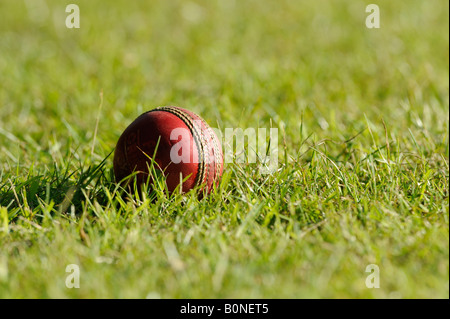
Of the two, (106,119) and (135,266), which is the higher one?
(106,119)

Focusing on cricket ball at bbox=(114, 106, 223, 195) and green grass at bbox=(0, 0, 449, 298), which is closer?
green grass at bbox=(0, 0, 449, 298)

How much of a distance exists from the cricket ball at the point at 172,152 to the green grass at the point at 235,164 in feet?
0.33

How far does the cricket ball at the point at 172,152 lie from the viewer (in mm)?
2674

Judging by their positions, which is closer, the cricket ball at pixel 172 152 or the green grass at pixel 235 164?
the green grass at pixel 235 164

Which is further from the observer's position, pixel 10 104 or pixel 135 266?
pixel 10 104

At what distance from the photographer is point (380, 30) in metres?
6.09

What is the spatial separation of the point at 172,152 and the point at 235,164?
1.27 ft

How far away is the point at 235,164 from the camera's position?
2914 mm

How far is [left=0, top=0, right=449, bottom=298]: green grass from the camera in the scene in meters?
2.19

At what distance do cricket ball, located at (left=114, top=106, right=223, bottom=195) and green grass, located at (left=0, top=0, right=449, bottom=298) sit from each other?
0.33ft
